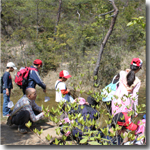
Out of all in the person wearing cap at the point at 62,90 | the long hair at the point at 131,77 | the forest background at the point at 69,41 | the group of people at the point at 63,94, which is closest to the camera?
the group of people at the point at 63,94

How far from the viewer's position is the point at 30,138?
293cm

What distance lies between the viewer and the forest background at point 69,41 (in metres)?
8.34

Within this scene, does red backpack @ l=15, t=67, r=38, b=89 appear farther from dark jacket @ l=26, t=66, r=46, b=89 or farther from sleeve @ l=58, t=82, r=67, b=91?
sleeve @ l=58, t=82, r=67, b=91

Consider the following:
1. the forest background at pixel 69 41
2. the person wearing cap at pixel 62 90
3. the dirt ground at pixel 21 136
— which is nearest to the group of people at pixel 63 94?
the person wearing cap at pixel 62 90

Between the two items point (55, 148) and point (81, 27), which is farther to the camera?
point (81, 27)

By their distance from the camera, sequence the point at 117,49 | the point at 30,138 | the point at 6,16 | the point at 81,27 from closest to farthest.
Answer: the point at 30,138
the point at 117,49
the point at 81,27
the point at 6,16

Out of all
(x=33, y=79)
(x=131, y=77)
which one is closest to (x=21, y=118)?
(x=33, y=79)

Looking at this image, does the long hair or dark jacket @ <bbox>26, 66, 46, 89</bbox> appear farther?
dark jacket @ <bbox>26, 66, 46, 89</bbox>

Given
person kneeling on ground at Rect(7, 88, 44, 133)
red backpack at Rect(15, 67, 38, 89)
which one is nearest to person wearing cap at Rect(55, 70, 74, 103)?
person kneeling on ground at Rect(7, 88, 44, 133)

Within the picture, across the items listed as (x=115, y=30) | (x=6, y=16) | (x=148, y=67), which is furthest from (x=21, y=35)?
(x=148, y=67)

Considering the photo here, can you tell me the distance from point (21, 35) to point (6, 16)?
3.94 metres

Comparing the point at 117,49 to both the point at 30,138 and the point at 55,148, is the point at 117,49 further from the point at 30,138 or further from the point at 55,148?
the point at 55,148

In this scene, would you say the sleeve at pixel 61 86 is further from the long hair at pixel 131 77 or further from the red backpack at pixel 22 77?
the long hair at pixel 131 77

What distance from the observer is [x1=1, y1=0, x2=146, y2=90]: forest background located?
27.4ft
